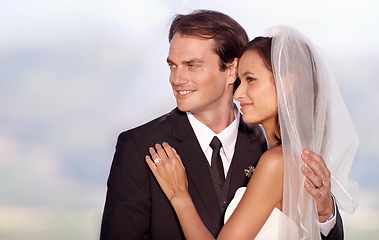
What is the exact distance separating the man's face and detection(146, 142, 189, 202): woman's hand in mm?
461

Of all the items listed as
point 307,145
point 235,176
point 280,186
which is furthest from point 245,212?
point 235,176

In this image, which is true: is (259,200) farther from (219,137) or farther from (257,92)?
(219,137)

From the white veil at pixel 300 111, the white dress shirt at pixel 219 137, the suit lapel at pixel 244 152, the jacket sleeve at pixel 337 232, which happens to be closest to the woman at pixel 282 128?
the white veil at pixel 300 111

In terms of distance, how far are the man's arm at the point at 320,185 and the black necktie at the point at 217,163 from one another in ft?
2.75

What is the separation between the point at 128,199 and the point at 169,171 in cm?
39

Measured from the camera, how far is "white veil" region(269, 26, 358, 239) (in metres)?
3.59

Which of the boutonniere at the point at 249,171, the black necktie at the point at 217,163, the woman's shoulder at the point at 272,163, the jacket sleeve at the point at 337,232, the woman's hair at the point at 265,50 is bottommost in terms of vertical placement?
the jacket sleeve at the point at 337,232

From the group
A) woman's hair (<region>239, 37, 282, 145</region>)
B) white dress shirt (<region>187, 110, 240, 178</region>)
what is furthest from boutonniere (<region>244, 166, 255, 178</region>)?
woman's hair (<region>239, 37, 282, 145</region>)

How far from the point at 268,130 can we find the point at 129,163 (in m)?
1.08

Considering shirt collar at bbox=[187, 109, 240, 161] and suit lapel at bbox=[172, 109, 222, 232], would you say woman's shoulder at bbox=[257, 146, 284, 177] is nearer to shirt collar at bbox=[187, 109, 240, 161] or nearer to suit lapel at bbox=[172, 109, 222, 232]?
suit lapel at bbox=[172, 109, 222, 232]

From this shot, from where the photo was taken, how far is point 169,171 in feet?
13.5

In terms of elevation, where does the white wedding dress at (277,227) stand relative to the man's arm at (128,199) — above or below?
below

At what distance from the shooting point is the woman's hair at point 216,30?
15.4 ft

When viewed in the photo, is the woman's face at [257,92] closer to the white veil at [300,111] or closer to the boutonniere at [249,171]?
the white veil at [300,111]
